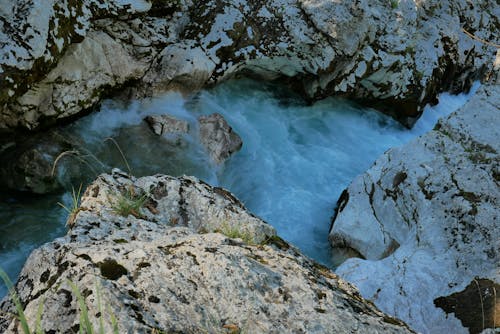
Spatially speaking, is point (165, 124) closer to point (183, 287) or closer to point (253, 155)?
point (253, 155)

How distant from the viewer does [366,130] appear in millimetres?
10508

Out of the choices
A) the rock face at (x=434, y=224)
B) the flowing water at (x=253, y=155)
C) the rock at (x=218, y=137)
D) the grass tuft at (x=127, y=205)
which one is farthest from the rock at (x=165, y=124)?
the grass tuft at (x=127, y=205)

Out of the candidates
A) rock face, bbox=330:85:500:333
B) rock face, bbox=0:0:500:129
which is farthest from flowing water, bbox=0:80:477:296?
rock face, bbox=330:85:500:333

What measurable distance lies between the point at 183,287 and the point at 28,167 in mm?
5383

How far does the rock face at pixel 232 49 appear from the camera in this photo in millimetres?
6922

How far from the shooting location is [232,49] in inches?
367

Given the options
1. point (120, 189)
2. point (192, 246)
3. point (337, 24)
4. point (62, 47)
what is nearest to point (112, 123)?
point (62, 47)

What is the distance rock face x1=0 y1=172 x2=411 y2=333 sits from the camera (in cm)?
231

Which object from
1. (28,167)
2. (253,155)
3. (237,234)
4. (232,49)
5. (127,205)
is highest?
(237,234)

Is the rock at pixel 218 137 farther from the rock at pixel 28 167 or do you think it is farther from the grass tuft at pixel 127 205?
the grass tuft at pixel 127 205

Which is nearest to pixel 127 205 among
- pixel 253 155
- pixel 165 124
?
pixel 165 124

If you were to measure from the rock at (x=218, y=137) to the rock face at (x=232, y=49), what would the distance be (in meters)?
1.01

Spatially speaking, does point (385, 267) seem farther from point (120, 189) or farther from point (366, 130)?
point (366, 130)

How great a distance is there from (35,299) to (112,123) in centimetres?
607
